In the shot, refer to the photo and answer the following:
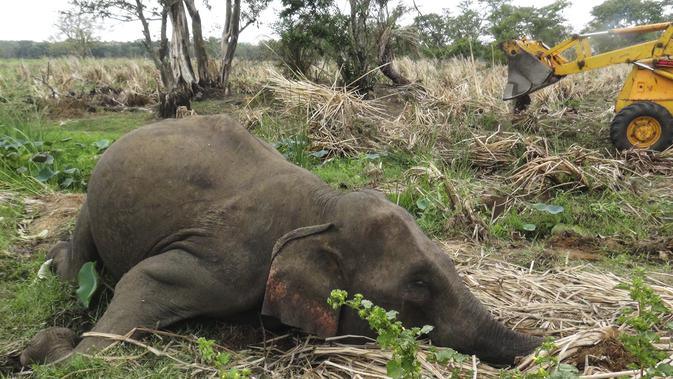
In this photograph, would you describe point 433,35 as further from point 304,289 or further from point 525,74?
point 304,289

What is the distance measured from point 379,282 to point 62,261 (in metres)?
2.68

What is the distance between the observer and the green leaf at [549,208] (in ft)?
21.7

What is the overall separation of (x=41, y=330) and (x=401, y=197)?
396 cm

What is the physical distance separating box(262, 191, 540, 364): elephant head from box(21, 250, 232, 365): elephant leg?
1.50 ft

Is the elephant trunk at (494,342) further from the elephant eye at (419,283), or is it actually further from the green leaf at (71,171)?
the green leaf at (71,171)

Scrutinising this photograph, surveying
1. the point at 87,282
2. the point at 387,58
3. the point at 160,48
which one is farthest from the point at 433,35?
the point at 87,282

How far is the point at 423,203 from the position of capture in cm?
657

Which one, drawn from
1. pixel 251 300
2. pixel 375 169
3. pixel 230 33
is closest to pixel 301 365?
pixel 251 300

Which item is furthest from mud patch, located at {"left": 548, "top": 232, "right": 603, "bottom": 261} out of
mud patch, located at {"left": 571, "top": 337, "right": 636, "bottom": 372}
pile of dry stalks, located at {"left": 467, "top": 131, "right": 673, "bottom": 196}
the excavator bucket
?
the excavator bucket

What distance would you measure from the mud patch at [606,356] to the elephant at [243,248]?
0.24 metres

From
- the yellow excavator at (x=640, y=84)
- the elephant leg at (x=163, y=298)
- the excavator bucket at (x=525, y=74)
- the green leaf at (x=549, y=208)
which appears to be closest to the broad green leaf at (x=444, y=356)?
the elephant leg at (x=163, y=298)

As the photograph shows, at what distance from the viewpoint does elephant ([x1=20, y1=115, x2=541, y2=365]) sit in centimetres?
329

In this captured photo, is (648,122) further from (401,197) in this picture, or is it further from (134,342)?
(134,342)

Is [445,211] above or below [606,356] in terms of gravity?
below
